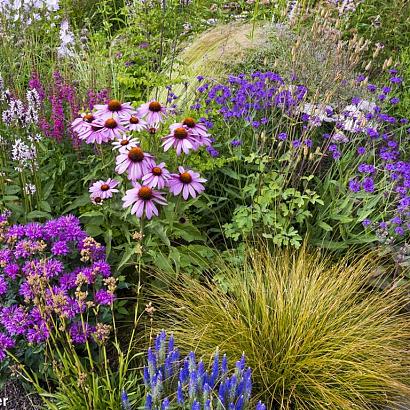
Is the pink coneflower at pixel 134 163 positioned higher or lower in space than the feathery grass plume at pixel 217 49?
lower

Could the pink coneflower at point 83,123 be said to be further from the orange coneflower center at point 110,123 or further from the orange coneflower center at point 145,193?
the orange coneflower center at point 145,193

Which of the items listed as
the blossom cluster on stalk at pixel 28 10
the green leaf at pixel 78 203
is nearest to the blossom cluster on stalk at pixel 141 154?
the green leaf at pixel 78 203

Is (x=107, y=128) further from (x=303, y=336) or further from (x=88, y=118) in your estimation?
(x=303, y=336)

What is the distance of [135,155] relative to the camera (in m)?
2.25

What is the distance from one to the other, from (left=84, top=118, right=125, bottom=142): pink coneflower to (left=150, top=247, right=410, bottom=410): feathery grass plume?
0.79 meters

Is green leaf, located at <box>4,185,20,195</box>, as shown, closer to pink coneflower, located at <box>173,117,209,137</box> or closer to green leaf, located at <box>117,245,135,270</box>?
green leaf, located at <box>117,245,135,270</box>

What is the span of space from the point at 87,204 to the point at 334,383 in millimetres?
1485

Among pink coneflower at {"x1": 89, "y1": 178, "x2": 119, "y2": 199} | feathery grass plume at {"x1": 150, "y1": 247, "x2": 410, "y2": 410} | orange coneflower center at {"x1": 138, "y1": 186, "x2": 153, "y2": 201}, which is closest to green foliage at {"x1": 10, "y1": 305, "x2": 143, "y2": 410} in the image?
feathery grass plume at {"x1": 150, "y1": 247, "x2": 410, "y2": 410}

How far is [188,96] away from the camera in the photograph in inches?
150

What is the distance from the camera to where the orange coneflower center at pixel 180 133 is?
7.73 feet

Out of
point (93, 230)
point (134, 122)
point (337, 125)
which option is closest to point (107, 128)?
point (134, 122)

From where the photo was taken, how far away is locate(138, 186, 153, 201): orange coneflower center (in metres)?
2.17

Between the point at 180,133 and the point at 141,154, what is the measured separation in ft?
0.68

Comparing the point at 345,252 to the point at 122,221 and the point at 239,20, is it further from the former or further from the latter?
the point at 239,20
